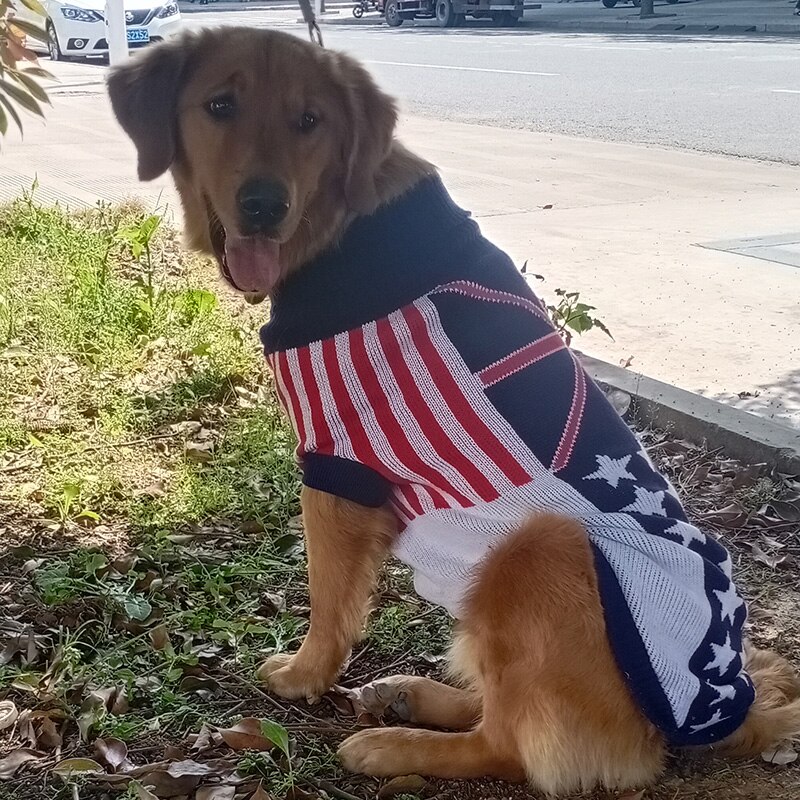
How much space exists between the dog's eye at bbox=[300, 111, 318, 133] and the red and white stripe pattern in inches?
27.0

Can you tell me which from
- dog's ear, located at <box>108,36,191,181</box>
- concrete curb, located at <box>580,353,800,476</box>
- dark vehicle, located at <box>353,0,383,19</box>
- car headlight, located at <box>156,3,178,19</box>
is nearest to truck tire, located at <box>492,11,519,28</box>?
dark vehicle, located at <box>353,0,383,19</box>

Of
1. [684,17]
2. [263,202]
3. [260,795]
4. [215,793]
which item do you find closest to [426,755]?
[260,795]

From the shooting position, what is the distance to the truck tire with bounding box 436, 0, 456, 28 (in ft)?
91.4

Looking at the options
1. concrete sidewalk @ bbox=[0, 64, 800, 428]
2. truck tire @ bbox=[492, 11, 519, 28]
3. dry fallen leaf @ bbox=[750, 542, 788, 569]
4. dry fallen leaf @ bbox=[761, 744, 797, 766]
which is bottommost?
dry fallen leaf @ bbox=[750, 542, 788, 569]

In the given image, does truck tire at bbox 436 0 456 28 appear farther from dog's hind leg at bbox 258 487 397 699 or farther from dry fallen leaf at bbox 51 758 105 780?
dry fallen leaf at bbox 51 758 105 780

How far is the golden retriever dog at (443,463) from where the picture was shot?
7.12 ft

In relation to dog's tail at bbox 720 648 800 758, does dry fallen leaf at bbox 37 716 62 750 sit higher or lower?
lower

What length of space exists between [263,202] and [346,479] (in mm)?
760

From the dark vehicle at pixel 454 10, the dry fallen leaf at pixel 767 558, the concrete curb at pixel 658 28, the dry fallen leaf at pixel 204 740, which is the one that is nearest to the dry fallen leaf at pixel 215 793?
the dry fallen leaf at pixel 204 740

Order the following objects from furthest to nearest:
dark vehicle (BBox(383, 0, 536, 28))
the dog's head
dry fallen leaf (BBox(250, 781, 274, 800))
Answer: dark vehicle (BBox(383, 0, 536, 28))
the dog's head
dry fallen leaf (BBox(250, 781, 274, 800))

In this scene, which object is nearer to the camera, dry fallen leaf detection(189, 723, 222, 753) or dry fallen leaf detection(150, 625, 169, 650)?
dry fallen leaf detection(189, 723, 222, 753)

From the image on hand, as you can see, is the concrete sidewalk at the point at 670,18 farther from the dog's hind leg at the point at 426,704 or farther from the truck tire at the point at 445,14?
the dog's hind leg at the point at 426,704

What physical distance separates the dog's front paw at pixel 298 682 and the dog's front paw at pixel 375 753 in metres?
0.27

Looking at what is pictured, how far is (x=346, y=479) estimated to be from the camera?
8.05ft
